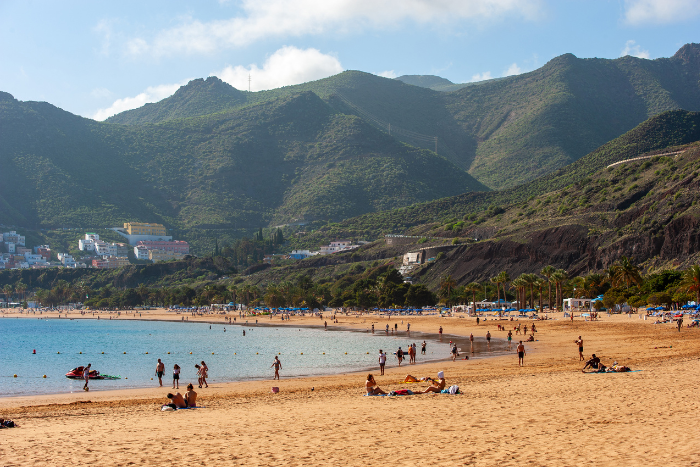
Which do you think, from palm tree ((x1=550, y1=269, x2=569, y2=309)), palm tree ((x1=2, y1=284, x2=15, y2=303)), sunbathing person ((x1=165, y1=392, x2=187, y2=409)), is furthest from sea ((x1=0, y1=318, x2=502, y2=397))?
palm tree ((x1=2, y1=284, x2=15, y2=303))

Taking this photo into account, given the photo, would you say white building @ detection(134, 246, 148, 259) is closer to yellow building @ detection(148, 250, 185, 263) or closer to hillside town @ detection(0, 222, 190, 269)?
hillside town @ detection(0, 222, 190, 269)

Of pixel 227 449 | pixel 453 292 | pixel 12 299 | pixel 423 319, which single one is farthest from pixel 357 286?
pixel 12 299

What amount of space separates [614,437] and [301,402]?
1023 cm

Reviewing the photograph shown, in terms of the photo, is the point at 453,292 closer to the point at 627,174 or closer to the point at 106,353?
the point at 627,174

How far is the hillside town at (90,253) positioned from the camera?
181875mm

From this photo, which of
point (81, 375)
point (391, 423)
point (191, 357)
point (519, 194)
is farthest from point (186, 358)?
point (519, 194)

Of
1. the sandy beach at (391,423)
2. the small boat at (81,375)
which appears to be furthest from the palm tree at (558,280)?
the small boat at (81,375)

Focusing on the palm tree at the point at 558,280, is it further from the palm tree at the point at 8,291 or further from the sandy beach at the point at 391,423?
the palm tree at the point at 8,291

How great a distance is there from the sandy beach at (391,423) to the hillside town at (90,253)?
170206 mm

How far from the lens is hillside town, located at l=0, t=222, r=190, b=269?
A: 18188 cm

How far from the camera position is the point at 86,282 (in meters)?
164

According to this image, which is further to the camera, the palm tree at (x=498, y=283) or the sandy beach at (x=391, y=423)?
the palm tree at (x=498, y=283)

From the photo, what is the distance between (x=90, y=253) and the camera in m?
190

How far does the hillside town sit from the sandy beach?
17021cm
